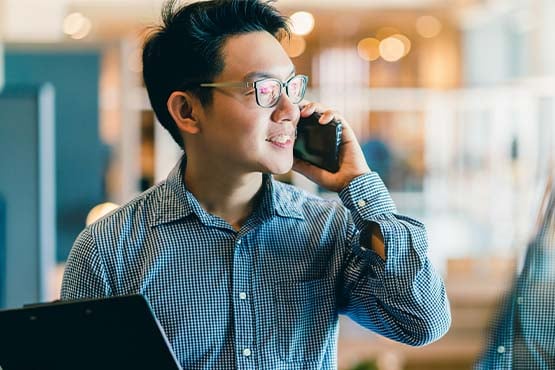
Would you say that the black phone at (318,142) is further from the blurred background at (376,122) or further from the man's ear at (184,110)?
the blurred background at (376,122)

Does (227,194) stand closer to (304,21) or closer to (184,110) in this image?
(184,110)

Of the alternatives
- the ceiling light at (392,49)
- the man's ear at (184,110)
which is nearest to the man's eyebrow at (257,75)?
the man's ear at (184,110)

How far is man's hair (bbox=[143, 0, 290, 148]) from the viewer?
4.67ft

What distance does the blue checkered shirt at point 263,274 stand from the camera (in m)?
1.38

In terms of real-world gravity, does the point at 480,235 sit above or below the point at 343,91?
below

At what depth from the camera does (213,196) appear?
1.46 meters

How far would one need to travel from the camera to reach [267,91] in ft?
4.50

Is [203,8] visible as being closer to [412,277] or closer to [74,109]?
[412,277]

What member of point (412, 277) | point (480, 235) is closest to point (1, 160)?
point (412, 277)

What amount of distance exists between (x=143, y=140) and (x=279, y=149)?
9.65 m

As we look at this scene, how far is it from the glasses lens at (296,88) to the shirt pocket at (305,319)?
279 mm

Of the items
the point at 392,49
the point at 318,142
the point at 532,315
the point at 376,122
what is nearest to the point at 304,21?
the point at 376,122

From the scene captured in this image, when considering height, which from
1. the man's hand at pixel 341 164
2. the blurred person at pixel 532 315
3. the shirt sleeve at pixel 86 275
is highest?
the man's hand at pixel 341 164

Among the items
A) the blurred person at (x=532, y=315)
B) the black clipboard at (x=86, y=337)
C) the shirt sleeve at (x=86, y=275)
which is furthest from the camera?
the blurred person at (x=532, y=315)
